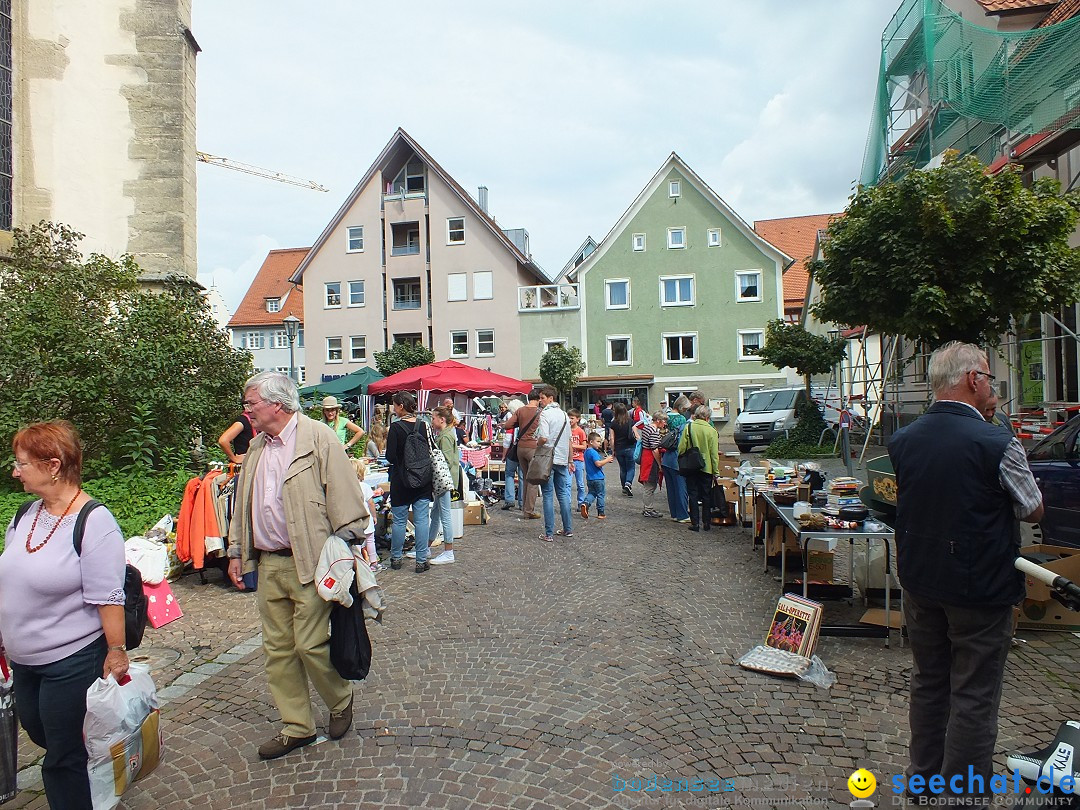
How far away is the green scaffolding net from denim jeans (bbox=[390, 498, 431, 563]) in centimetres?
879

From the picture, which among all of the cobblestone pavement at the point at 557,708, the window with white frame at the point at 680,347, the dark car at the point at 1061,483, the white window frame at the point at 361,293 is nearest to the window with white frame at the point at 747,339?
the window with white frame at the point at 680,347

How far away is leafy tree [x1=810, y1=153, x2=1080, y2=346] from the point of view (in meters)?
9.69

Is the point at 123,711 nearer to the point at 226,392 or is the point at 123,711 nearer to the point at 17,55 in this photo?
the point at 226,392

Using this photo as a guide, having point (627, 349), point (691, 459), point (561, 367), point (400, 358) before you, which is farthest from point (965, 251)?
point (400, 358)

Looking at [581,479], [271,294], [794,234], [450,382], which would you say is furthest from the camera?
[271,294]

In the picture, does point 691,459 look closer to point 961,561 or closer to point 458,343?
point 961,561

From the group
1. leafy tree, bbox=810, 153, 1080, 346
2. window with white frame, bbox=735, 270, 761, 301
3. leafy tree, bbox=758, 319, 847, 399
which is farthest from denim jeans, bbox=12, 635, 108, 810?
Result: window with white frame, bbox=735, 270, 761, 301

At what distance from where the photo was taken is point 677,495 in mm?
10141

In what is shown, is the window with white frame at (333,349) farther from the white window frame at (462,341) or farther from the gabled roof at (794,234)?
the gabled roof at (794,234)

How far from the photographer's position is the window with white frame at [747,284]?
35031mm

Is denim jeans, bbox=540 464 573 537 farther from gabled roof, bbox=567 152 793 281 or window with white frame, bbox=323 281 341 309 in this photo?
window with white frame, bbox=323 281 341 309

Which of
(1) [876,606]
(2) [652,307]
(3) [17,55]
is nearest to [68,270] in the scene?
(3) [17,55]

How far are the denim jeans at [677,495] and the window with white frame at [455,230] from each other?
3030 cm

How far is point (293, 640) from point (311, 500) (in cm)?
73
